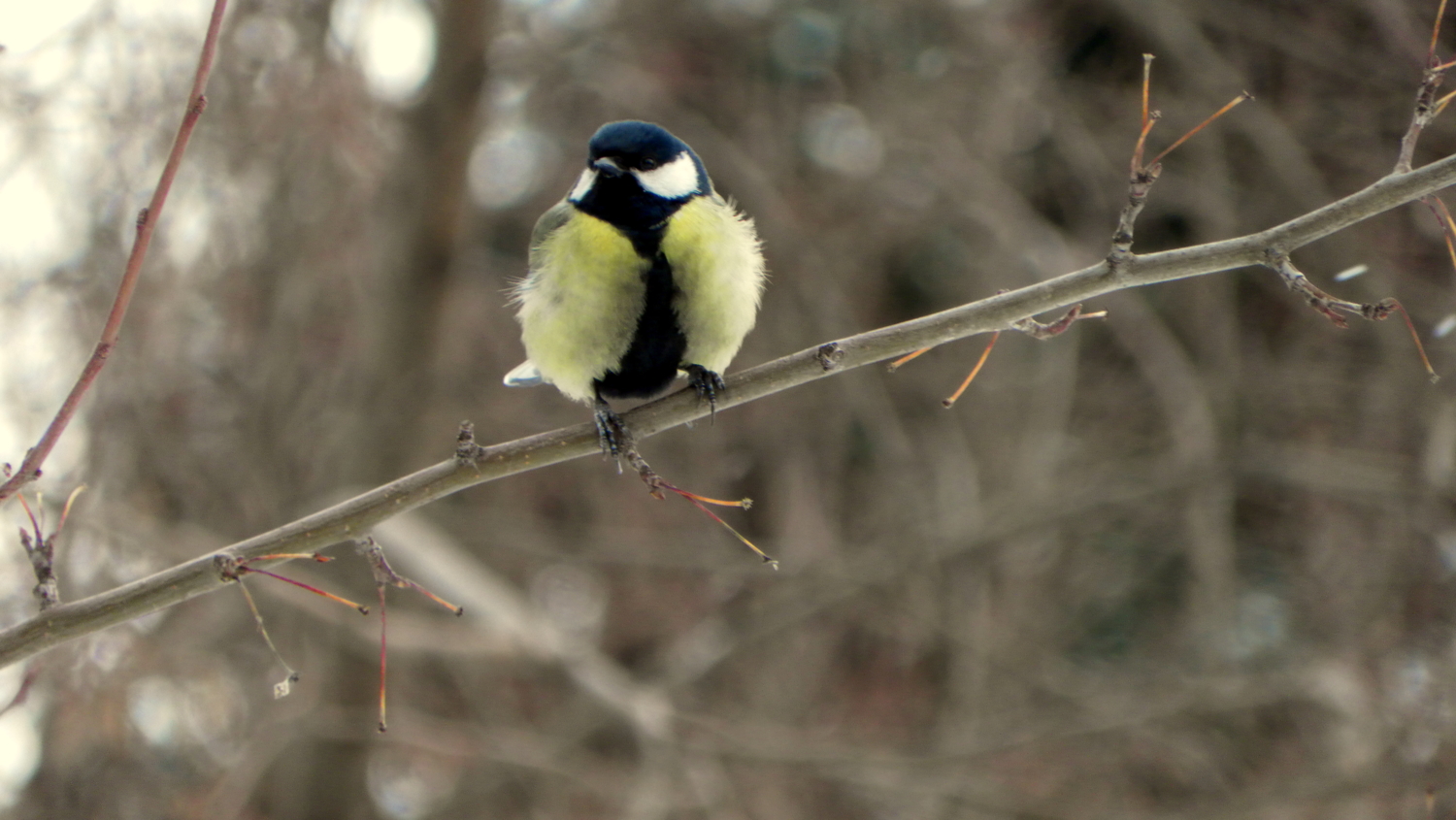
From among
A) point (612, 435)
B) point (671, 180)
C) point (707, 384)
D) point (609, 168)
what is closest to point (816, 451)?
point (671, 180)

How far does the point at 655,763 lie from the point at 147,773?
2.11 meters

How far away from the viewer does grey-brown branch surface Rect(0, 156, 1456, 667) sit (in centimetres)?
180

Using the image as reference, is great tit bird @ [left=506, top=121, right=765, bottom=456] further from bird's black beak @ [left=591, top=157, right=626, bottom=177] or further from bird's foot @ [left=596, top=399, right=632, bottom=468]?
bird's foot @ [left=596, top=399, right=632, bottom=468]

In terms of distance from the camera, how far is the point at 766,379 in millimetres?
2264

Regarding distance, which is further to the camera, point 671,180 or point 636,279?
point 671,180

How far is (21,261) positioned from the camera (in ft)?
13.9

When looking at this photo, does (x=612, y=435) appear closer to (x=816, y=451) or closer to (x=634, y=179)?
(x=634, y=179)

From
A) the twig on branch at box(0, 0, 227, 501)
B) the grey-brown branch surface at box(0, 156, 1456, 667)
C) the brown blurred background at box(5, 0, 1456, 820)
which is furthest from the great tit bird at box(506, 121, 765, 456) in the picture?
the brown blurred background at box(5, 0, 1456, 820)


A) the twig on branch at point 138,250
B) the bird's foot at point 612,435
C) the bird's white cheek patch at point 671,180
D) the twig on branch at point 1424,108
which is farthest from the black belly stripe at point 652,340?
the twig on branch at point 1424,108

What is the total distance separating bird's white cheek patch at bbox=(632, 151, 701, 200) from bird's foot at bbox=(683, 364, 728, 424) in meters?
0.44

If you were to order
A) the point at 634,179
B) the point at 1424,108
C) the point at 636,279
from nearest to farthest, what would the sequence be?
the point at 1424,108 < the point at 636,279 < the point at 634,179

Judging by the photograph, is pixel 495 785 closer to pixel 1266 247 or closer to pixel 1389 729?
pixel 1389 729

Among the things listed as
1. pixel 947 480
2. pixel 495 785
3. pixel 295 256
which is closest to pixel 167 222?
pixel 295 256

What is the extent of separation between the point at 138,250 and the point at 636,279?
152cm
